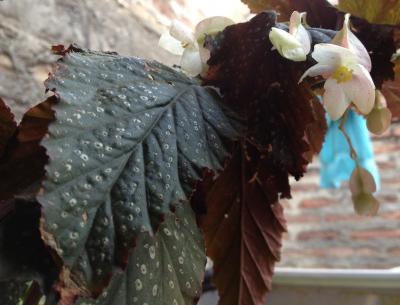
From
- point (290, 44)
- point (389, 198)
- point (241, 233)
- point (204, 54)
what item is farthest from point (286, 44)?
point (389, 198)

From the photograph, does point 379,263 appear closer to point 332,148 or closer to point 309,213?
point 309,213

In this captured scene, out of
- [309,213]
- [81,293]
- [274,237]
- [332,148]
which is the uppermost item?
[81,293]

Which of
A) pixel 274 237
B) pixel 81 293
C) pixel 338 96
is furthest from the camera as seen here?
pixel 274 237

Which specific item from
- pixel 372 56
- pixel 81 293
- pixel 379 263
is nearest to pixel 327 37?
pixel 372 56

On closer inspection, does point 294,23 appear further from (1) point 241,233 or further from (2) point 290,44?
(1) point 241,233

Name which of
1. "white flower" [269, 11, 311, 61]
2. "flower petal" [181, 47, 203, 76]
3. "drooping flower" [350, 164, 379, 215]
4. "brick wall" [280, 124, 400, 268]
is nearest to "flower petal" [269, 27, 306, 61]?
"white flower" [269, 11, 311, 61]

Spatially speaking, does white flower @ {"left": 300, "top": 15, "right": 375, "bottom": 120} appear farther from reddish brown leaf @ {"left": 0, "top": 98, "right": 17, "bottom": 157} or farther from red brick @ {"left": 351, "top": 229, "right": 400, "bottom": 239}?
red brick @ {"left": 351, "top": 229, "right": 400, "bottom": 239}
